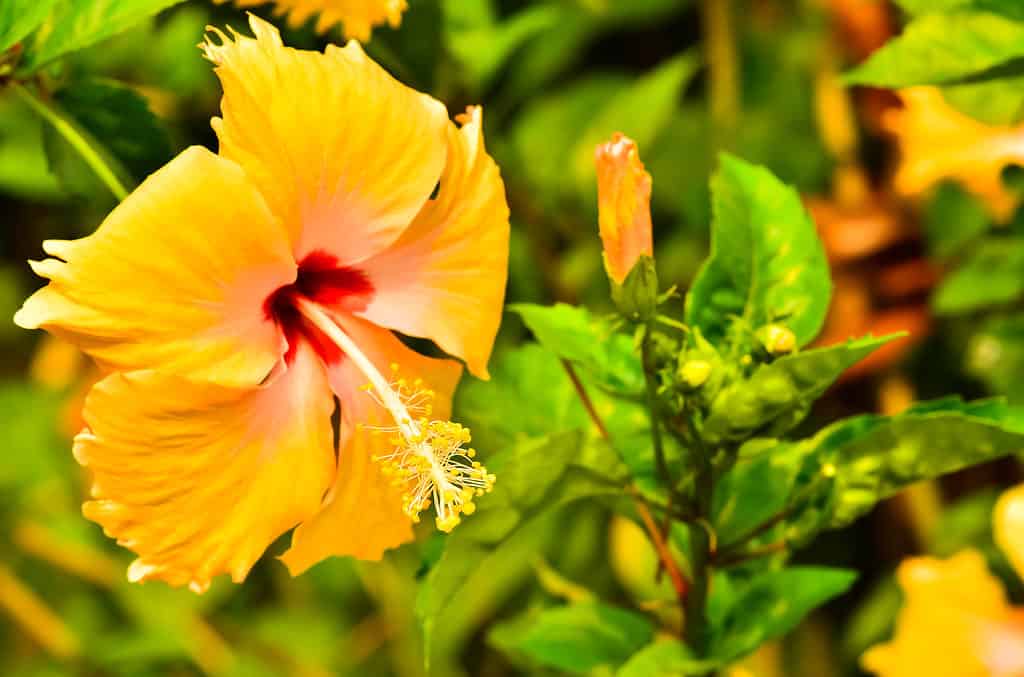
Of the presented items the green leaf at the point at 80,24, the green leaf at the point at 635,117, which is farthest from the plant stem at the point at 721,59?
the green leaf at the point at 80,24

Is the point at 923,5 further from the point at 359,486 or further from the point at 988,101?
the point at 359,486

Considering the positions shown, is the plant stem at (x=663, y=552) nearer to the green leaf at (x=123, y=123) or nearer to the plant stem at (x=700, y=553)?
the plant stem at (x=700, y=553)

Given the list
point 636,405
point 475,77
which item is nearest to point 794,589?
point 636,405

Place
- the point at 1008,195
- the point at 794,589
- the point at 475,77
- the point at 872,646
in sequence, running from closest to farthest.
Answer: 1. the point at 794,589
2. the point at 475,77
3. the point at 1008,195
4. the point at 872,646

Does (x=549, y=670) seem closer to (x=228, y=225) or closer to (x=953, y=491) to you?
(x=953, y=491)

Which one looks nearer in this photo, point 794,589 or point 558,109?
point 794,589

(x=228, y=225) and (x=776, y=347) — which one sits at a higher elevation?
(x=228, y=225)

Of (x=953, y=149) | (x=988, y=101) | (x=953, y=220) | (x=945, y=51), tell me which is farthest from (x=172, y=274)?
(x=953, y=220)
